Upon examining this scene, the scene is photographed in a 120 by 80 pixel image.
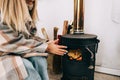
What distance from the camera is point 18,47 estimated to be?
138 cm

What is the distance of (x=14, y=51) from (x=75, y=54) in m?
1.10

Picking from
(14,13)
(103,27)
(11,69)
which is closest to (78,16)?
(103,27)

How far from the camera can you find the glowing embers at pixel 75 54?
2285 mm

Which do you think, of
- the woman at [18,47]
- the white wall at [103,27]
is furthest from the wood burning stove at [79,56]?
the woman at [18,47]

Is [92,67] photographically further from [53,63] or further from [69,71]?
[53,63]

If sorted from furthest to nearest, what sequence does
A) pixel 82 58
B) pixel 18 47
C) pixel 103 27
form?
pixel 103 27
pixel 82 58
pixel 18 47

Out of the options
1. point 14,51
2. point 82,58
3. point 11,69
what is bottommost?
point 82,58

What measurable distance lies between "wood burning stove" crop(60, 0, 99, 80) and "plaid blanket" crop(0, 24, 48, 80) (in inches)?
30.2

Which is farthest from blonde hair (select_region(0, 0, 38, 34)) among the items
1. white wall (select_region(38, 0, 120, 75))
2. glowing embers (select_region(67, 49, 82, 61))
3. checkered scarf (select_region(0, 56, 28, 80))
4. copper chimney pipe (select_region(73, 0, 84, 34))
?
white wall (select_region(38, 0, 120, 75))

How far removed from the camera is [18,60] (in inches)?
52.1

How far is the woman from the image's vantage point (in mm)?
1297

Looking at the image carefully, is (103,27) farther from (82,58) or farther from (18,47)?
(18,47)

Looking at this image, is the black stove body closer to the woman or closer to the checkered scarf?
the woman

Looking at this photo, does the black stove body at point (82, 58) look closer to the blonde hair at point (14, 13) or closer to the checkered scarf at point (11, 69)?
the blonde hair at point (14, 13)
